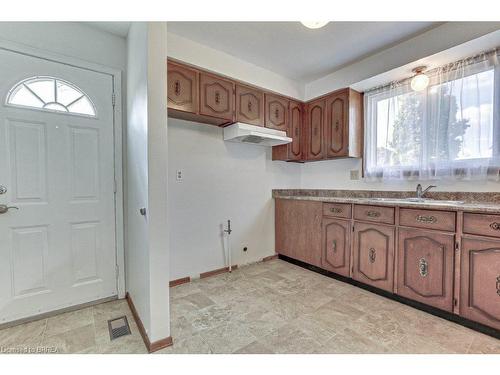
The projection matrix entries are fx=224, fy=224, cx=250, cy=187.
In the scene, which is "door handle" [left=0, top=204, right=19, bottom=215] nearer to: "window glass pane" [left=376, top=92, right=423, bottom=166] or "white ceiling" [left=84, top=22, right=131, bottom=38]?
"white ceiling" [left=84, top=22, right=131, bottom=38]

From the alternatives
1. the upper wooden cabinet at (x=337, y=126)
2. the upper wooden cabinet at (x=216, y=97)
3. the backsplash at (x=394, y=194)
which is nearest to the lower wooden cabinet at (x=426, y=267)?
the backsplash at (x=394, y=194)

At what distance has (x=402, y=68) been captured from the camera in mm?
2150

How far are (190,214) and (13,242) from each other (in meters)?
1.36

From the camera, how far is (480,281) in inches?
59.2

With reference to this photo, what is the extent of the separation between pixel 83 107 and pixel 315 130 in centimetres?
251

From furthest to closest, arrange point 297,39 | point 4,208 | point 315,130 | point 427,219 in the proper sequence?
point 315,130
point 297,39
point 427,219
point 4,208

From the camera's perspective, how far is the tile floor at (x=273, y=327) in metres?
1.41

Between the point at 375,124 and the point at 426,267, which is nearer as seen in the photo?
the point at 426,267

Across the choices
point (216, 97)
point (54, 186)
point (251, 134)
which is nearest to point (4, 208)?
point (54, 186)

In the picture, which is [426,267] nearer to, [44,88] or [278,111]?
[278,111]

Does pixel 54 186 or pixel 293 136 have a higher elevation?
pixel 293 136

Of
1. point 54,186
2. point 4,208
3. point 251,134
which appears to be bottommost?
point 4,208
